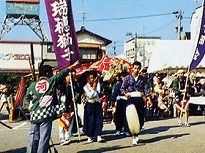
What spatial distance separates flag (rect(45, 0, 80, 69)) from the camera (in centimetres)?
1121

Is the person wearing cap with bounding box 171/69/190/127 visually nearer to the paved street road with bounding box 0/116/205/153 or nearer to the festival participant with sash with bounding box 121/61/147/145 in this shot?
the paved street road with bounding box 0/116/205/153

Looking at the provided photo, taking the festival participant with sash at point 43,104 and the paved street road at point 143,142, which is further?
the paved street road at point 143,142

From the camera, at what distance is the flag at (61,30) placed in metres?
11.2

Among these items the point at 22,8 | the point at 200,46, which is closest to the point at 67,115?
the point at 200,46

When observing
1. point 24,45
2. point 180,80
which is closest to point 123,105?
point 180,80

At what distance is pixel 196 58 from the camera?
15.1m

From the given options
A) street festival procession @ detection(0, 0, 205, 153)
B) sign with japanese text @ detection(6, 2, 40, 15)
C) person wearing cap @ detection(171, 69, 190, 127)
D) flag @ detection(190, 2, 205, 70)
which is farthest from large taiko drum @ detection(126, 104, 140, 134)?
sign with japanese text @ detection(6, 2, 40, 15)

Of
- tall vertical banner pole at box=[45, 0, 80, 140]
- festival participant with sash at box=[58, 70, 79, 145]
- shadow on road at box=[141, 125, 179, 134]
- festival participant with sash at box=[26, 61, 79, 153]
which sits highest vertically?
tall vertical banner pole at box=[45, 0, 80, 140]

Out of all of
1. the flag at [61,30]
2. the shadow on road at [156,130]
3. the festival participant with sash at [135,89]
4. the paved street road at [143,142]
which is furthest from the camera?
the shadow on road at [156,130]

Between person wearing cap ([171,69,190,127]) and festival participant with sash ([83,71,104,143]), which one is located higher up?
festival participant with sash ([83,71,104,143])

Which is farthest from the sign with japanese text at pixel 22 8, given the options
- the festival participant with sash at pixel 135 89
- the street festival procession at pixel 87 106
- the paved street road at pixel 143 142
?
the festival participant with sash at pixel 135 89

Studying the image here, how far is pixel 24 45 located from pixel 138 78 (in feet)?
116

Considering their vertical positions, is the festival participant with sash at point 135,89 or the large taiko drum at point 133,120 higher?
the festival participant with sash at point 135,89

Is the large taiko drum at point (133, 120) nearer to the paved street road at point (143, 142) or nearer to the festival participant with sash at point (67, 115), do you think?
the paved street road at point (143, 142)
